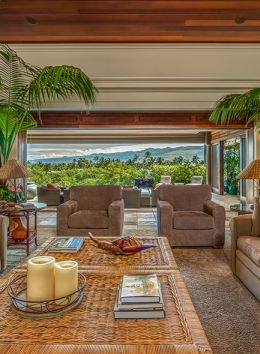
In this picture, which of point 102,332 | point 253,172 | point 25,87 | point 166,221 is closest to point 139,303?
point 102,332

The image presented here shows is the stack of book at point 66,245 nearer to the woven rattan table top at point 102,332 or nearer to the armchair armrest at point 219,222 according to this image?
the woven rattan table top at point 102,332

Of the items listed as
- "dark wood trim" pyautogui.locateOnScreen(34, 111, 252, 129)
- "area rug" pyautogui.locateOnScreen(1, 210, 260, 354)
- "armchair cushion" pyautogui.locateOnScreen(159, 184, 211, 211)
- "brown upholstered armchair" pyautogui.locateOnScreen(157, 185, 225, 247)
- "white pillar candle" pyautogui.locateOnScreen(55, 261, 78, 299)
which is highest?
"dark wood trim" pyautogui.locateOnScreen(34, 111, 252, 129)

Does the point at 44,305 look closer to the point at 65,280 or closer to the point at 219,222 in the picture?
the point at 65,280

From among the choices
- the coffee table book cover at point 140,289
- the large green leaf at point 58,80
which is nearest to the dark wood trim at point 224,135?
the large green leaf at point 58,80

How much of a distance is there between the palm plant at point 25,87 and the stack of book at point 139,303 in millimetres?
2621

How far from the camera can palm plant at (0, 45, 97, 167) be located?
3.36 m

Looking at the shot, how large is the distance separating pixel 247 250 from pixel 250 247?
0.06m

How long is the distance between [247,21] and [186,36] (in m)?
0.61

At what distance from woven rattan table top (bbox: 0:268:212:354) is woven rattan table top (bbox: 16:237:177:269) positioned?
1.61 feet

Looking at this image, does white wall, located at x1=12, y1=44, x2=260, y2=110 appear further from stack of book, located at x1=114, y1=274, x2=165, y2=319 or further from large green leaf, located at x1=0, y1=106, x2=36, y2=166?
stack of book, located at x1=114, y1=274, x2=165, y2=319

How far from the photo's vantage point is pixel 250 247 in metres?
2.73

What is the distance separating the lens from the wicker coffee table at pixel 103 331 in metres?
1.06

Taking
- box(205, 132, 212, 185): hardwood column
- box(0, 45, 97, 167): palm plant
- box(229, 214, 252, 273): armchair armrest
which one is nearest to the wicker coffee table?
box(229, 214, 252, 273): armchair armrest

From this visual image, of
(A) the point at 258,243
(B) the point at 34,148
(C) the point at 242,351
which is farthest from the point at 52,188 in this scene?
(C) the point at 242,351
